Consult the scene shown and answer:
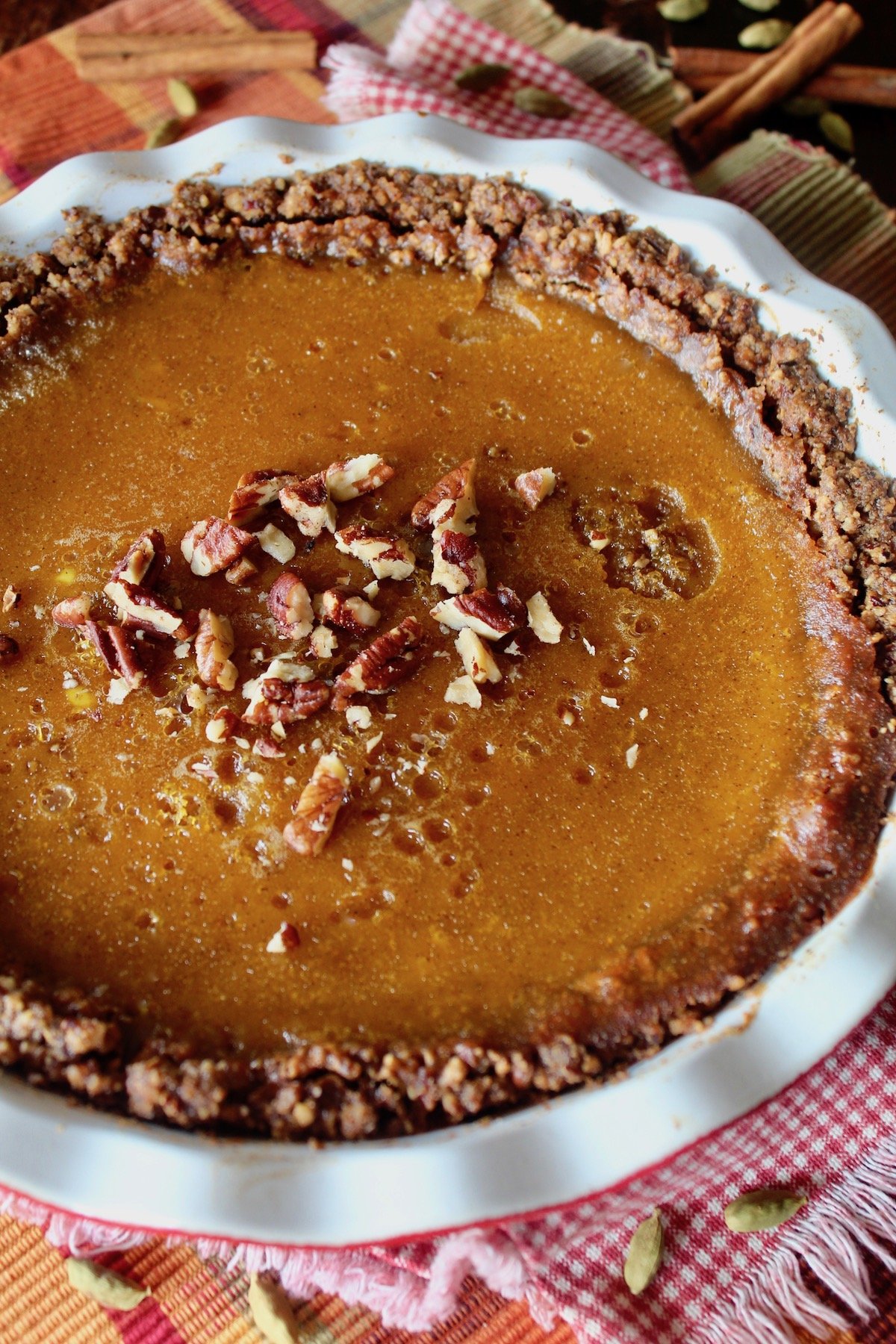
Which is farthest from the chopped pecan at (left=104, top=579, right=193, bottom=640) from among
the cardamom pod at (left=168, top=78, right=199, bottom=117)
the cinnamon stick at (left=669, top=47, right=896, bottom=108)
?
the cinnamon stick at (left=669, top=47, right=896, bottom=108)

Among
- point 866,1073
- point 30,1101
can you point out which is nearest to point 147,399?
point 30,1101

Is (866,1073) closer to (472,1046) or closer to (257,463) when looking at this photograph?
(472,1046)

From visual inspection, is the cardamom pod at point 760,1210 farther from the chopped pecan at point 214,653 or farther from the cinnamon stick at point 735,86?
the cinnamon stick at point 735,86

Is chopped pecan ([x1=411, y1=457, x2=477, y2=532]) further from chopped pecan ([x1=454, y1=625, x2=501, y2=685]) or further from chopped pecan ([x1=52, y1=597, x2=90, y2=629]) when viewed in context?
chopped pecan ([x1=52, y1=597, x2=90, y2=629])

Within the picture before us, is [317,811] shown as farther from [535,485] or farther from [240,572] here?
[535,485]

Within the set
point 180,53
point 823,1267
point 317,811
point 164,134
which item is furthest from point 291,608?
→ point 180,53

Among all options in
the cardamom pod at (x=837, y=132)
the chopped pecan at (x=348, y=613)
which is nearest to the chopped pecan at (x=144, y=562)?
the chopped pecan at (x=348, y=613)
